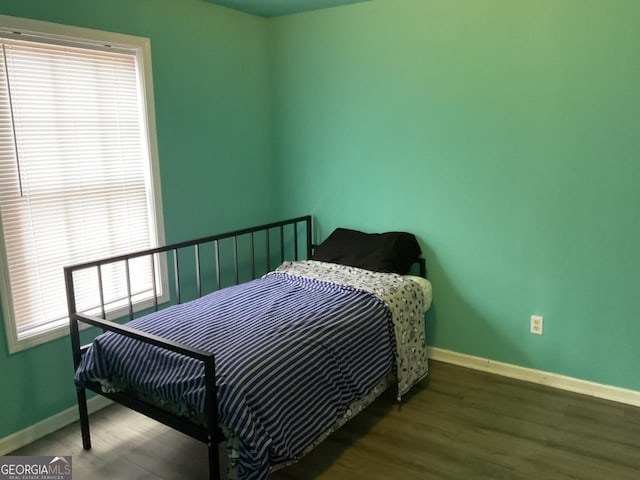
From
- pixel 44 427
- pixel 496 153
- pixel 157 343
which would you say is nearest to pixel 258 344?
pixel 157 343

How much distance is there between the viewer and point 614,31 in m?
2.43

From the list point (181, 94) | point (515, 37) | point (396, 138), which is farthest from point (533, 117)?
point (181, 94)

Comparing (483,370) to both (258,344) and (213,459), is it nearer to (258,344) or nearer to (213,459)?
(258,344)

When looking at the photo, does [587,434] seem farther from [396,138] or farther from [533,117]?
[396,138]

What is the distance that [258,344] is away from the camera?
2.02 meters

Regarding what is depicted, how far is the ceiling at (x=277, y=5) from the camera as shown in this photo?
3090 mm

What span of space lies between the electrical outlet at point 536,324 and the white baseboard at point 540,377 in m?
0.24

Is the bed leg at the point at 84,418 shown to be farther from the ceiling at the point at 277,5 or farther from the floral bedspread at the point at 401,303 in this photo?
→ the ceiling at the point at 277,5

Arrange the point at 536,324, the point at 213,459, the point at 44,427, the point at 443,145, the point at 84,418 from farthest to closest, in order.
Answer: the point at 443,145 < the point at 536,324 < the point at 44,427 < the point at 84,418 < the point at 213,459

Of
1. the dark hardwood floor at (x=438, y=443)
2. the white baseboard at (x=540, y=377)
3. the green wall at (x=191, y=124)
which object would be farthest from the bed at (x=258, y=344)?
the white baseboard at (x=540, y=377)

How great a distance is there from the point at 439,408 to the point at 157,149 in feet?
6.93

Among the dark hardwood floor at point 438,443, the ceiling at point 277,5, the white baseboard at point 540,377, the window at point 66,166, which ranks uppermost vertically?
the ceiling at point 277,5

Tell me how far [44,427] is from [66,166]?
4.23ft

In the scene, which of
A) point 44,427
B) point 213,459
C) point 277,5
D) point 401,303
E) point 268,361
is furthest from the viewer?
point 277,5
